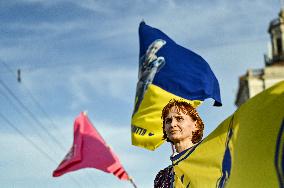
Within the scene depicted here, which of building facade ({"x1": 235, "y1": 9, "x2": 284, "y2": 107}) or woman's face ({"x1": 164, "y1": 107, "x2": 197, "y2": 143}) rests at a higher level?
woman's face ({"x1": 164, "y1": 107, "x2": 197, "y2": 143})

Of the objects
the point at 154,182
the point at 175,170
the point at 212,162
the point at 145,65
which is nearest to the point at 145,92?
the point at 145,65

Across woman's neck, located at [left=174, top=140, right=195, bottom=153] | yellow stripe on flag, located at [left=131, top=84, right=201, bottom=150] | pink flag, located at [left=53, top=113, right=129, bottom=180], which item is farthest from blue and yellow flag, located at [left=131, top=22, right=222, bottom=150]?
pink flag, located at [left=53, top=113, right=129, bottom=180]

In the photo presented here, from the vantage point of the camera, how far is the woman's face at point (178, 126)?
15.4ft

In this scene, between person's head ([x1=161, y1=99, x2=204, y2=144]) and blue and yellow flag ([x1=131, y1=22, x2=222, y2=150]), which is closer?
person's head ([x1=161, y1=99, x2=204, y2=144])

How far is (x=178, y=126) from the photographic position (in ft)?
15.7

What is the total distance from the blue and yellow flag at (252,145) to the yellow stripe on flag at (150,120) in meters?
3.73

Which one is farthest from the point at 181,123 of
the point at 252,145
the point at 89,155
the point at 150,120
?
the point at 89,155

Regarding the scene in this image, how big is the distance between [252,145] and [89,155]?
13524 mm

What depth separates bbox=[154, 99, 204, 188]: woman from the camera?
4695mm

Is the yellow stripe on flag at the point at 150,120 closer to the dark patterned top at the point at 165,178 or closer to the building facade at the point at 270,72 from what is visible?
the dark patterned top at the point at 165,178

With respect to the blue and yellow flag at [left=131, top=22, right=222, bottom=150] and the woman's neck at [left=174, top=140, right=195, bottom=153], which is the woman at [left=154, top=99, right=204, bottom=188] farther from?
the blue and yellow flag at [left=131, top=22, right=222, bottom=150]

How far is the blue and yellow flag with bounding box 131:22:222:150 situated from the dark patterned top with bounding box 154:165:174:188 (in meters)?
2.48

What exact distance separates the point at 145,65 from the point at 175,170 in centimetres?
420

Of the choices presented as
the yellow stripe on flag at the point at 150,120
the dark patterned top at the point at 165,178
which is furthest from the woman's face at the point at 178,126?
the yellow stripe on flag at the point at 150,120
